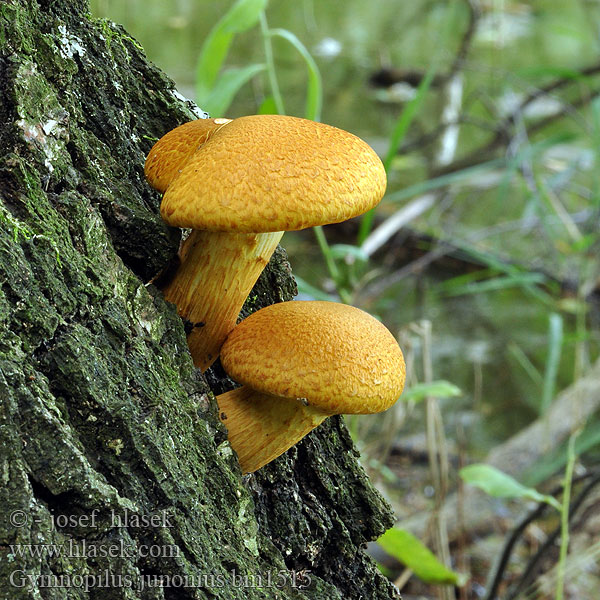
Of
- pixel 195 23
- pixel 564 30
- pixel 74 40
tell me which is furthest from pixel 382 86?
pixel 74 40

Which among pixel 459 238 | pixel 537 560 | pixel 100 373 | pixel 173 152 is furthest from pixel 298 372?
pixel 459 238

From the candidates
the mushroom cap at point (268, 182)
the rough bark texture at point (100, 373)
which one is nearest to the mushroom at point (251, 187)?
the mushroom cap at point (268, 182)

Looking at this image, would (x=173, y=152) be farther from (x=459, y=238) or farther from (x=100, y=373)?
(x=459, y=238)

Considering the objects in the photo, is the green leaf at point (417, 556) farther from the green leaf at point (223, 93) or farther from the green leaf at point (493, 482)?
the green leaf at point (223, 93)

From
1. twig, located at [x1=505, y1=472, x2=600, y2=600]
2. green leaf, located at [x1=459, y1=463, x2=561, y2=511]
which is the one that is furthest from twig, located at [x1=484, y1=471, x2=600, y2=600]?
green leaf, located at [x1=459, y1=463, x2=561, y2=511]

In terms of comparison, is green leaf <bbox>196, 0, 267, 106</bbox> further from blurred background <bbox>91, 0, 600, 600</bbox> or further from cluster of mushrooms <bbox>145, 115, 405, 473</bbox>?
cluster of mushrooms <bbox>145, 115, 405, 473</bbox>

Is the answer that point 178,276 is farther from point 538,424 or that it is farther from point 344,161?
point 538,424
